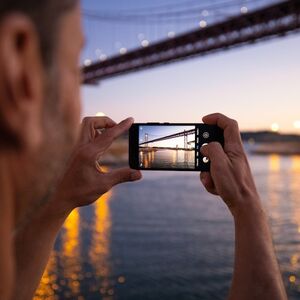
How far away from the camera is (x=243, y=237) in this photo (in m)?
1.00

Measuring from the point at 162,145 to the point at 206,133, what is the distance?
0.14 m

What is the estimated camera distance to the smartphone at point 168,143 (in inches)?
52.2

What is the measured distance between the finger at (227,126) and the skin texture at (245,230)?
0.03 meters

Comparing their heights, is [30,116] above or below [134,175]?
above

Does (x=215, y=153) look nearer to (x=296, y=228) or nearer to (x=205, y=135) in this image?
(x=205, y=135)

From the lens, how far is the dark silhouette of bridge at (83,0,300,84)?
23.7 m

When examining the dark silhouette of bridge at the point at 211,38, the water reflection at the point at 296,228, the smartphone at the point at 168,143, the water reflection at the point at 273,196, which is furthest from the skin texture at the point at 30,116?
the dark silhouette of bridge at the point at 211,38

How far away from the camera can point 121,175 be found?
1.24 metres

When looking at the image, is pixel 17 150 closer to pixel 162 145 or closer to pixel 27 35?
pixel 27 35


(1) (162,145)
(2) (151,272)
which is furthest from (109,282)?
(1) (162,145)

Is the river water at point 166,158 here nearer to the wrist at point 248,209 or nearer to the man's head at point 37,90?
the wrist at point 248,209

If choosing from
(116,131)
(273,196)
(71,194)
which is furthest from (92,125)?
(273,196)

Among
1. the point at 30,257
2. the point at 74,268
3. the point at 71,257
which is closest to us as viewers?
the point at 30,257

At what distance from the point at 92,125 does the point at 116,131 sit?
0.09 metres
